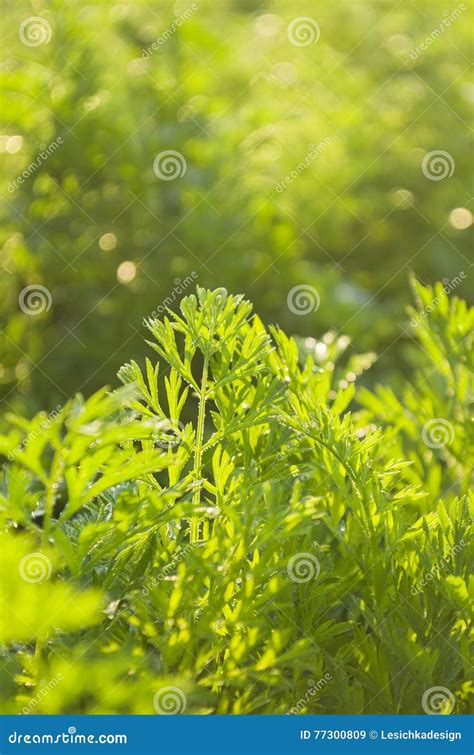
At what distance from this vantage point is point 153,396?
0.59 m

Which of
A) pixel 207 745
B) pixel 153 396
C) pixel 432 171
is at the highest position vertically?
pixel 432 171

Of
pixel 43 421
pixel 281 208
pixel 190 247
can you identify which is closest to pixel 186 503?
pixel 43 421

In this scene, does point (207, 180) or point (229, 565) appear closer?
point (229, 565)

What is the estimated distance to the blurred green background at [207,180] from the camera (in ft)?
3.45

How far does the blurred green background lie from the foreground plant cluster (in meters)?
0.43

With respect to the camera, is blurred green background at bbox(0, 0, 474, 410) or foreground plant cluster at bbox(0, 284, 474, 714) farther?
blurred green background at bbox(0, 0, 474, 410)

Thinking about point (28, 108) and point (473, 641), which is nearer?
point (473, 641)

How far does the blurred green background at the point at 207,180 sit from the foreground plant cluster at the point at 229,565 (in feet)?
1.41

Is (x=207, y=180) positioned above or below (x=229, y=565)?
above

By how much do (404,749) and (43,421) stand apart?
0.29 metres

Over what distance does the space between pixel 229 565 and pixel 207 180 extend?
79 centimetres

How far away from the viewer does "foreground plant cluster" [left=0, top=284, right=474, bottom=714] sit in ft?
1.45

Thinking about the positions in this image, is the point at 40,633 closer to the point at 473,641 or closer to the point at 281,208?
the point at 473,641

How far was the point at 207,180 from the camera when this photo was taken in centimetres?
118
